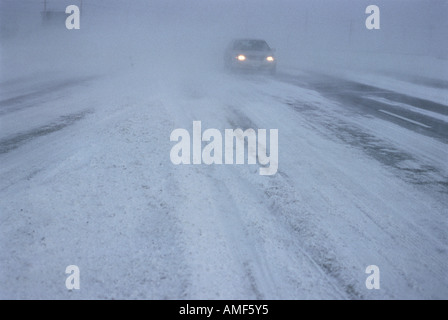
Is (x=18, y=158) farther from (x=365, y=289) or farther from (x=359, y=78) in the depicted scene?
(x=359, y=78)

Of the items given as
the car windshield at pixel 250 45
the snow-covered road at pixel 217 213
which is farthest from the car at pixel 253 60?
the snow-covered road at pixel 217 213

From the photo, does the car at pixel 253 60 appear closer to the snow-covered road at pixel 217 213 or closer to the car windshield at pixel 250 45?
the car windshield at pixel 250 45

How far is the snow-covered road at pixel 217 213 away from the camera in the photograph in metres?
2.77

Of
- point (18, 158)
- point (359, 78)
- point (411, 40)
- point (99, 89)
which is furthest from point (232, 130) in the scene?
point (411, 40)

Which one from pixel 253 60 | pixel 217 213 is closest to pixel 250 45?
pixel 253 60

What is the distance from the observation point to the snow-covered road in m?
2.77

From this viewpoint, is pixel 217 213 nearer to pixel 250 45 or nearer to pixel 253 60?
pixel 253 60

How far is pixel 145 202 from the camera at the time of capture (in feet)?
12.7

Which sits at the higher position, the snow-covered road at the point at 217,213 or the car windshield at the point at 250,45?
the car windshield at the point at 250,45

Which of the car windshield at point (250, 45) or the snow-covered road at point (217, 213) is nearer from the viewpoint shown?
the snow-covered road at point (217, 213)

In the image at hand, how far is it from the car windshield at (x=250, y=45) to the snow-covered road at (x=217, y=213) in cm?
1042

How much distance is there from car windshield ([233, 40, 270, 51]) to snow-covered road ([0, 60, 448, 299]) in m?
10.4

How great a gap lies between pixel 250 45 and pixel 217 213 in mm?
14469

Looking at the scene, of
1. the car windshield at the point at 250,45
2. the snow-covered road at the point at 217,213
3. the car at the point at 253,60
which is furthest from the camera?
the car windshield at the point at 250,45
